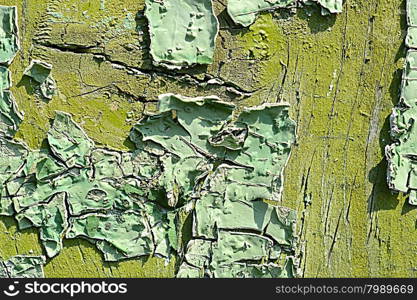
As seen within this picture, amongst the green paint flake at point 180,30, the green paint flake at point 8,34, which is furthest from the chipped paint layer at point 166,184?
the green paint flake at point 8,34

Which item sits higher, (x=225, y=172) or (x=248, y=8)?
(x=248, y=8)

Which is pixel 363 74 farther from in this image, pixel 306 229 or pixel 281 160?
pixel 306 229

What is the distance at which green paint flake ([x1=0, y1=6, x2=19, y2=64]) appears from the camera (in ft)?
5.95

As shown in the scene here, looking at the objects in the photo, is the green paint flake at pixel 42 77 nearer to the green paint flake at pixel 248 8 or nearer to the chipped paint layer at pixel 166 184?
the chipped paint layer at pixel 166 184

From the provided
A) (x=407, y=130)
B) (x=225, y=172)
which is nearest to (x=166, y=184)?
(x=225, y=172)

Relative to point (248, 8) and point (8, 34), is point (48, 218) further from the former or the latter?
point (248, 8)

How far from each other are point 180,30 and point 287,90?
1.27 ft

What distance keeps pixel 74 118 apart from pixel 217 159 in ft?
1.53

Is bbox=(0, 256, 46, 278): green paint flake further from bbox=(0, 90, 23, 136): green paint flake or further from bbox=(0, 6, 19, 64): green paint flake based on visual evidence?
bbox=(0, 6, 19, 64): green paint flake

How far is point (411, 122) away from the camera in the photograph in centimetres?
191

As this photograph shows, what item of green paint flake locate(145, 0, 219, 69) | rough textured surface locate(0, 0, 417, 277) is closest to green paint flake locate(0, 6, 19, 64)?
rough textured surface locate(0, 0, 417, 277)

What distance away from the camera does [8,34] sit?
182 centimetres

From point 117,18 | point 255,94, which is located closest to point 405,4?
point 255,94

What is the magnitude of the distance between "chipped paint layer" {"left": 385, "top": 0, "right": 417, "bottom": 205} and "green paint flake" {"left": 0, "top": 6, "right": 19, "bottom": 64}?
120cm
